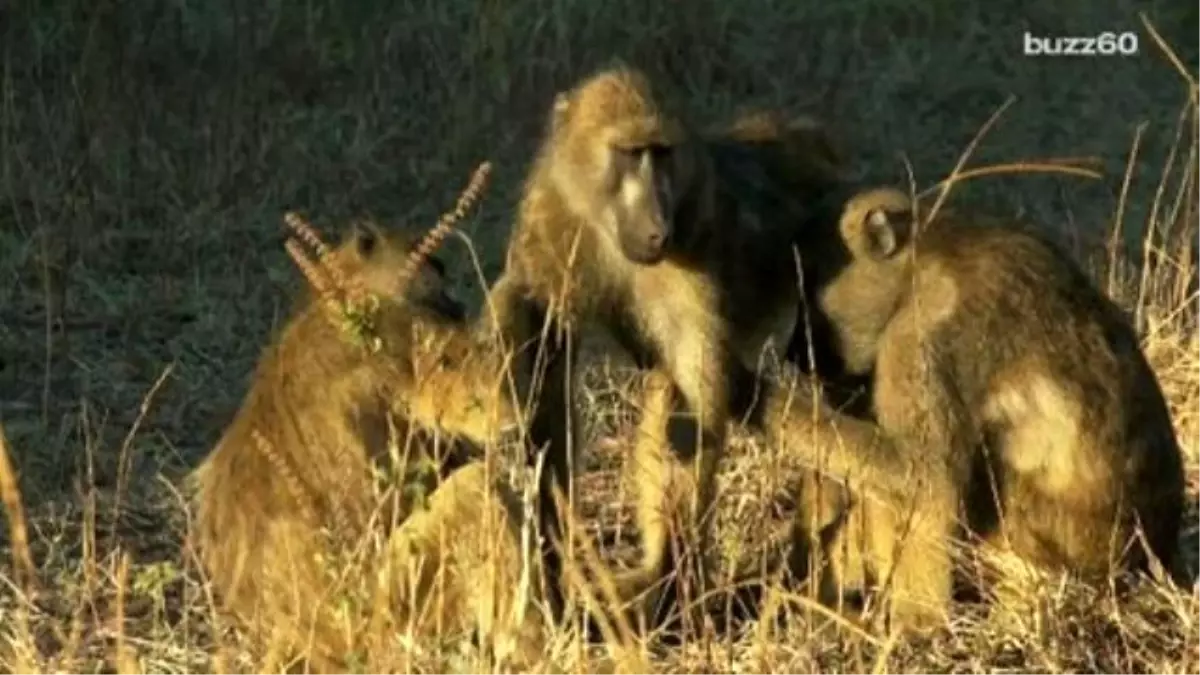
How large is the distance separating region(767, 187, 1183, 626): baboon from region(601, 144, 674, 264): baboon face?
0.43 m

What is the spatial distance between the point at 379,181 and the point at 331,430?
4958 millimetres

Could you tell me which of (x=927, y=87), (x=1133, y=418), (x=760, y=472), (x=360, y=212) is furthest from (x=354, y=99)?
(x=1133, y=418)

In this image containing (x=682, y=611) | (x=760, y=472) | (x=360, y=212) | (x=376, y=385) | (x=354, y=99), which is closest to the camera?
(x=682, y=611)

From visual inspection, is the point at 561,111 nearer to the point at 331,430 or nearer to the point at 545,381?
the point at 545,381

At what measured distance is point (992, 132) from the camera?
432 inches

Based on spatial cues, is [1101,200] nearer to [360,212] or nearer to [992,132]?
[992,132]

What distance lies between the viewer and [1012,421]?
17.6ft

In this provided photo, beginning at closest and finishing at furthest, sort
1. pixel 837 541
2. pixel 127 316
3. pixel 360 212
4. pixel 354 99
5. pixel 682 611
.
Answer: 1. pixel 682 611
2. pixel 837 541
3. pixel 127 316
4. pixel 360 212
5. pixel 354 99

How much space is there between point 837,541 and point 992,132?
5703 mm

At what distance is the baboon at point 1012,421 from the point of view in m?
5.30

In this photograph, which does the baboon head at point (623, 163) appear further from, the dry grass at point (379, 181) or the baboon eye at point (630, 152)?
the dry grass at point (379, 181)

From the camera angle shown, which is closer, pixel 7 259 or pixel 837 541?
pixel 837 541

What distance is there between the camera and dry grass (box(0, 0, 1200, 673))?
5152 millimetres

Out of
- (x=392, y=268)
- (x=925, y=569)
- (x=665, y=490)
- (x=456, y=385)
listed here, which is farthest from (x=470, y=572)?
(x=925, y=569)
